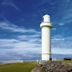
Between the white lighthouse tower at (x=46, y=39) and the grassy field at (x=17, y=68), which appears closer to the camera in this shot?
the grassy field at (x=17, y=68)

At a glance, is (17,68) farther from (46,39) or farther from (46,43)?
(46,39)

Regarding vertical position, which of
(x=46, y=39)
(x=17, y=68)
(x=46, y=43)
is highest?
(x=46, y=39)

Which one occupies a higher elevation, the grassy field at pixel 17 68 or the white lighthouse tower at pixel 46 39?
the white lighthouse tower at pixel 46 39

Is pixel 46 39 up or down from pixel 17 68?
up

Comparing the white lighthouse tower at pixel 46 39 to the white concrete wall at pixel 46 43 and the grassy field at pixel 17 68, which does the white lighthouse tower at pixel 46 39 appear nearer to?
the white concrete wall at pixel 46 43

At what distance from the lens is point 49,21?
165 ft

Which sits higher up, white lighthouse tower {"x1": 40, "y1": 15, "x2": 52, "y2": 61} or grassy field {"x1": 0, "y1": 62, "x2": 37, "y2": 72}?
white lighthouse tower {"x1": 40, "y1": 15, "x2": 52, "y2": 61}

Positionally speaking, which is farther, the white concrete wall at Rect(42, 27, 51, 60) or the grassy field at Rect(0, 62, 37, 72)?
the white concrete wall at Rect(42, 27, 51, 60)

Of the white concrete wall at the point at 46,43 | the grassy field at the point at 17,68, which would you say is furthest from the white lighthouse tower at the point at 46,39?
the grassy field at the point at 17,68

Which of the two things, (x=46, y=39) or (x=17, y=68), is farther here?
(x=46, y=39)

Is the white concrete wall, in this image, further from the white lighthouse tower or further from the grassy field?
the grassy field

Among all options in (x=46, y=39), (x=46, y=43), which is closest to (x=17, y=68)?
(x=46, y=43)

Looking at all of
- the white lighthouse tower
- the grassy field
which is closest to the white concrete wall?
the white lighthouse tower

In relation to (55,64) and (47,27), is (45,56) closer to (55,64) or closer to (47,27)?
(47,27)
